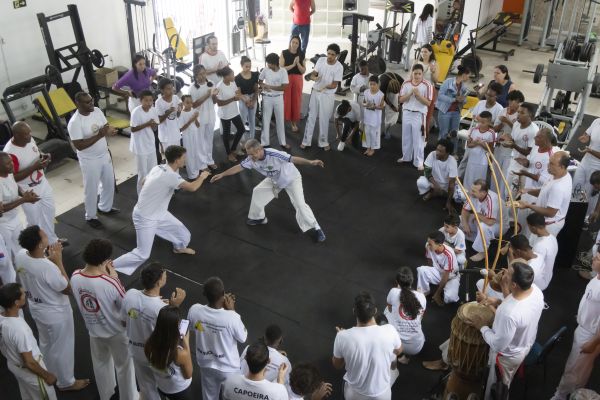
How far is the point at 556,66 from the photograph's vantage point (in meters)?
9.08

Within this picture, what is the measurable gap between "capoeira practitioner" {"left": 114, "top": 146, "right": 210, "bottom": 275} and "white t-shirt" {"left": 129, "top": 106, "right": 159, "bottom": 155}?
1.42 meters

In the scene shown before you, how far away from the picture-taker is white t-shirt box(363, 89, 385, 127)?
9102 millimetres

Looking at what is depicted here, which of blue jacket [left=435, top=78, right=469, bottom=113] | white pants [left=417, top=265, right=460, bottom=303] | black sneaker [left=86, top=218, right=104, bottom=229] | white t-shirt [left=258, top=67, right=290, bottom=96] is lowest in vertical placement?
black sneaker [left=86, top=218, right=104, bottom=229]

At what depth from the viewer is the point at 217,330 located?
4367 mm

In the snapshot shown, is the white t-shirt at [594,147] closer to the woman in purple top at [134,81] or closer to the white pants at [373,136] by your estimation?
the white pants at [373,136]

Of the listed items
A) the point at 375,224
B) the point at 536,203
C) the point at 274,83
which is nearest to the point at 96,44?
the point at 274,83

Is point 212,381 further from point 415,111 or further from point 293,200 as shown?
point 415,111

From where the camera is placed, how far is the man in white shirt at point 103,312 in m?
4.48

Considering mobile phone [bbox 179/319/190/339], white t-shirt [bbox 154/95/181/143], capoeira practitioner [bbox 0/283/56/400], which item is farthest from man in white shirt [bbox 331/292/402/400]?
white t-shirt [bbox 154/95/181/143]

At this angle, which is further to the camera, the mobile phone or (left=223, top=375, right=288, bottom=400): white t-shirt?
the mobile phone

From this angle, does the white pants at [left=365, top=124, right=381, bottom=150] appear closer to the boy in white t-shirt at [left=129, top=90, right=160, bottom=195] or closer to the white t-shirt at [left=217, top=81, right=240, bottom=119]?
the white t-shirt at [left=217, top=81, right=240, bottom=119]

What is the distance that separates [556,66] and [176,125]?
5720 millimetres

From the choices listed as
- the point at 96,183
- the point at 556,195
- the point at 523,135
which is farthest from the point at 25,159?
the point at 523,135

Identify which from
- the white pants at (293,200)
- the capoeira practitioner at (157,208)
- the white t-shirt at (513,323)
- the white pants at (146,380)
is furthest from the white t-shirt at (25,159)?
the white t-shirt at (513,323)
